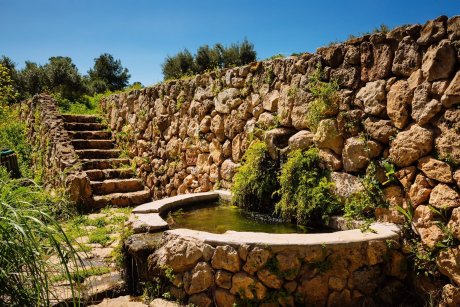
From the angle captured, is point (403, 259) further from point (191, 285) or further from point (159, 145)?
point (159, 145)

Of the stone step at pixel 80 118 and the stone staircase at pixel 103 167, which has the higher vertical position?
the stone step at pixel 80 118

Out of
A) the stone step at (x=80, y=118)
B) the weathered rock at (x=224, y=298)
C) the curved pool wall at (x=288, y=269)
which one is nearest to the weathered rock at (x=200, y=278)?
the curved pool wall at (x=288, y=269)

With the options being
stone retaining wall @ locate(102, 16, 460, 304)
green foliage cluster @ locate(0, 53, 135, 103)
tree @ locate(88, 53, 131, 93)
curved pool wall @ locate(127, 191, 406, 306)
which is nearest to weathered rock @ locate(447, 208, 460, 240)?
stone retaining wall @ locate(102, 16, 460, 304)

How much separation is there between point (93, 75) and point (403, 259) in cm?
2238

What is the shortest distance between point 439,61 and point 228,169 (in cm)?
341

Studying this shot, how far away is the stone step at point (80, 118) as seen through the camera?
9242 mm

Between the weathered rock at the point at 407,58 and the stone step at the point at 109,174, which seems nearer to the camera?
the weathered rock at the point at 407,58

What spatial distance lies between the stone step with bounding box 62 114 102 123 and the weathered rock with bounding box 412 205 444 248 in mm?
8461

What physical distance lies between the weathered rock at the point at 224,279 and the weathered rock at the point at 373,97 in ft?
7.58

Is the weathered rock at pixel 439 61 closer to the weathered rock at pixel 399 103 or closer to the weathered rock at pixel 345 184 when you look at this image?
the weathered rock at pixel 399 103

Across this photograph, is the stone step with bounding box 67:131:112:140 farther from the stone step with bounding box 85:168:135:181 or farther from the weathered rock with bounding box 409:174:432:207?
the weathered rock with bounding box 409:174:432:207

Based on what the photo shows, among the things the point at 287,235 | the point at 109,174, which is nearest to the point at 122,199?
the point at 109,174

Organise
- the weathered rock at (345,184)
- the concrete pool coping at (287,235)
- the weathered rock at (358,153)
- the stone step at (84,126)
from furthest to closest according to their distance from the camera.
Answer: the stone step at (84,126), the weathered rock at (345,184), the weathered rock at (358,153), the concrete pool coping at (287,235)

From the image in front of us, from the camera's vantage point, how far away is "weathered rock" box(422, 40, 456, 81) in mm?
3117
